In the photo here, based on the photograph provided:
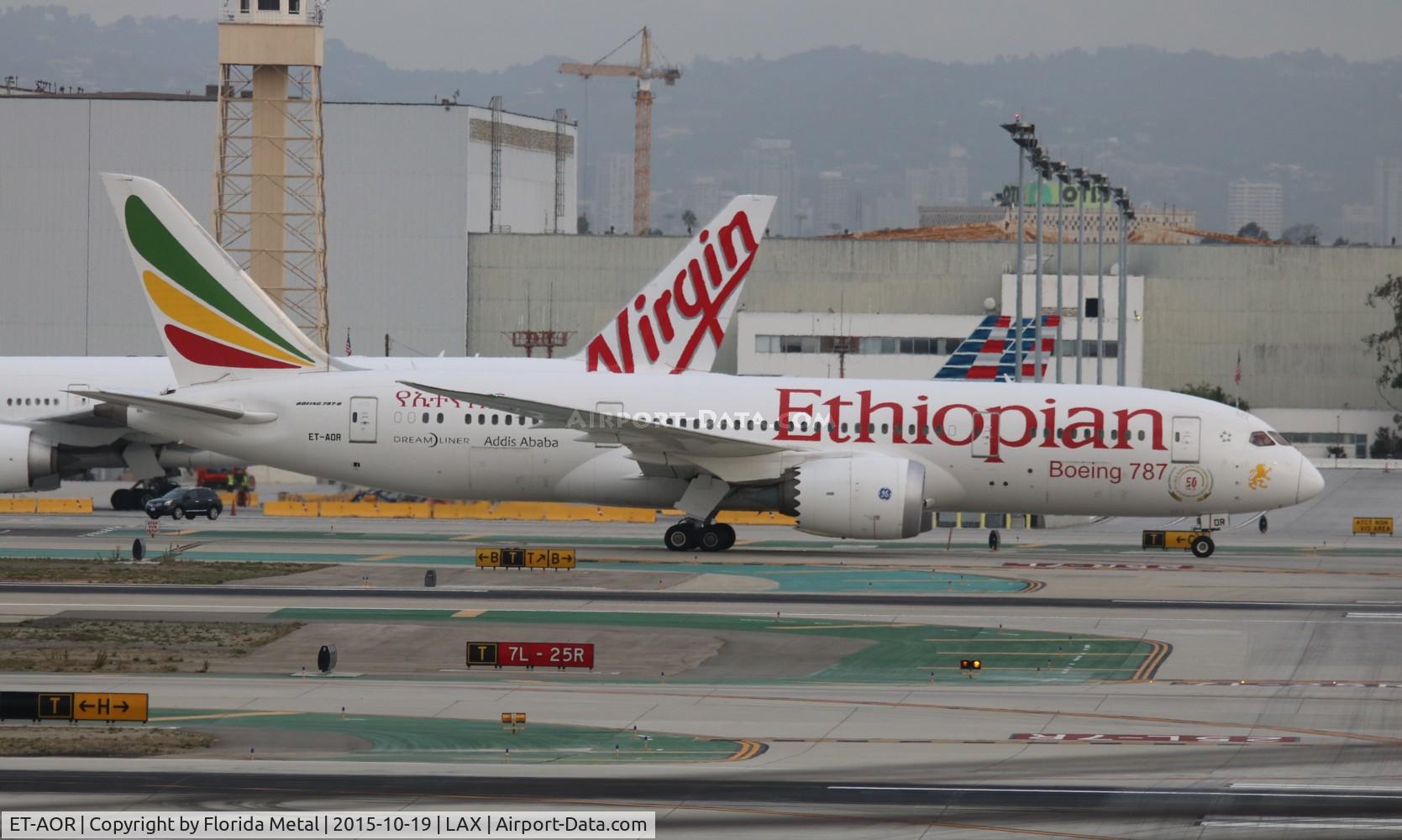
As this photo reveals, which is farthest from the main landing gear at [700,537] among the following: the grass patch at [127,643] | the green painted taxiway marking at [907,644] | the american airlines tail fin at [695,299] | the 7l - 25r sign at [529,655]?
the 7l - 25r sign at [529,655]

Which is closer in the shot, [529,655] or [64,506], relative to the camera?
[529,655]

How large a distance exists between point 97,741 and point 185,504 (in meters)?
38.3

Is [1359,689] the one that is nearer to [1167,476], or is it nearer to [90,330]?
[1167,476]

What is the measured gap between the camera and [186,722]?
23.7 meters

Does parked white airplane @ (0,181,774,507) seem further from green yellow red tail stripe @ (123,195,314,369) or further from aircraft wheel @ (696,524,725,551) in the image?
aircraft wheel @ (696,524,725,551)

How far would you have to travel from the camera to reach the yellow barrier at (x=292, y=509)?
64.0 metres

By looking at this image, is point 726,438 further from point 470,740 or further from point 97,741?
point 97,741

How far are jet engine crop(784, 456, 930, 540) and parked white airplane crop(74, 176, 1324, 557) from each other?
0.23 feet

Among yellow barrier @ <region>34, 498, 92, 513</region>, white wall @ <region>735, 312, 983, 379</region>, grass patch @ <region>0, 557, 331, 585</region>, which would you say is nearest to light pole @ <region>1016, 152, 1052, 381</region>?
grass patch @ <region>0, 557, 331, 585</region>

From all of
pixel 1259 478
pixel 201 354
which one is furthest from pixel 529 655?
pixel 1259 478

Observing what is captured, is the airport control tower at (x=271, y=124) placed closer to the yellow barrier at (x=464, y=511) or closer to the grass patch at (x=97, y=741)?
the yellow barrier at (x=464, y=511)

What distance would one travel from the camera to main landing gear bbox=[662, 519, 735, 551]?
156 ft

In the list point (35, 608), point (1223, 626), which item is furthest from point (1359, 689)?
point (35, 608)

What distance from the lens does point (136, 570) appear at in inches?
1618
